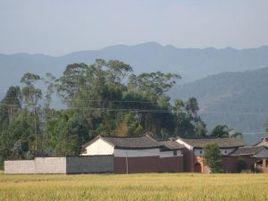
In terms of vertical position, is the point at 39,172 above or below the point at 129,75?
below

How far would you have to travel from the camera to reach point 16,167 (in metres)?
71.2

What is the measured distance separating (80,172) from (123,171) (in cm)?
742

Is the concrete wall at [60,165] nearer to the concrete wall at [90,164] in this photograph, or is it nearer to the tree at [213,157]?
the concrete wall at [90,164]

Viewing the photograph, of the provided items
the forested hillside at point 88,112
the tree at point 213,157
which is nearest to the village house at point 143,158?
the tree at point 213,157

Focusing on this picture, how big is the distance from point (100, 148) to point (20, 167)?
1098 cm

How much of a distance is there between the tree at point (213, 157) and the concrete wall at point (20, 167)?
66.7ft

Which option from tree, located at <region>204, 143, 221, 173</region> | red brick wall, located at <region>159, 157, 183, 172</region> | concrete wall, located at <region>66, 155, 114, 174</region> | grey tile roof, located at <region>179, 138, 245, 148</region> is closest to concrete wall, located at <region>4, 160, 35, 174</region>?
concrete wall, located at <region>66, 155, 114, 174</region>

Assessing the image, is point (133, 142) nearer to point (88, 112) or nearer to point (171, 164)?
point (171, 164)

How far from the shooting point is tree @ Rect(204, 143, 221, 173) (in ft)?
255

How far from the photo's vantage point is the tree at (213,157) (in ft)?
255

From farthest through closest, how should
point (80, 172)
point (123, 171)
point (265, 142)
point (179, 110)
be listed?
point (179, 110) < point (265, 142) < point (123, 171) < point (80, 172)

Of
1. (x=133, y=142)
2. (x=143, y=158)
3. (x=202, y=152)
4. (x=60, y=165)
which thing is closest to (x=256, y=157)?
(x=202, y=152)

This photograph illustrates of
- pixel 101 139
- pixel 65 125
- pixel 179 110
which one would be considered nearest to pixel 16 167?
pixel 101 139

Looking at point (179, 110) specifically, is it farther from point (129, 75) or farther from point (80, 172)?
point (80, 172)
